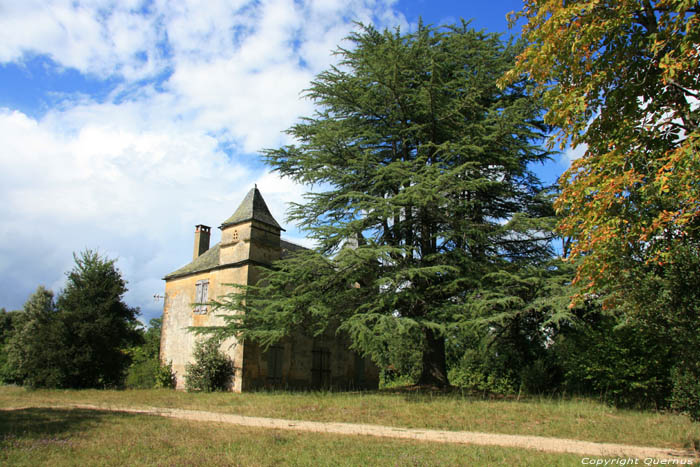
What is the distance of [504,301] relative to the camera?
11695 millimetres

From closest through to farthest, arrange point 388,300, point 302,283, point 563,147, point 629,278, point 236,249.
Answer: point 629,278 < point 563,147 < point 388,300 < point 302,283 < point 236,249

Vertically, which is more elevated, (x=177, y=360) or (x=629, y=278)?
(x=629, y=278)

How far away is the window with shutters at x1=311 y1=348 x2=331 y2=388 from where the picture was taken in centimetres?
2012

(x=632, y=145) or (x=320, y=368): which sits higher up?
(x=632, y=145)

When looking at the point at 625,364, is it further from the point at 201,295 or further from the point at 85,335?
the point at 85,335

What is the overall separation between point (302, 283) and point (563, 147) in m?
9.15

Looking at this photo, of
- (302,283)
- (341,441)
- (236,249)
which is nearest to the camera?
(341,441)

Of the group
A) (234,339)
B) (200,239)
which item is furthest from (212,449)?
(200,239)

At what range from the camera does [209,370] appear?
17.2 metres

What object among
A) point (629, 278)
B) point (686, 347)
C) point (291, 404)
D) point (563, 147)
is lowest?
point (291, 404)

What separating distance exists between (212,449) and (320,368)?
13.9 m

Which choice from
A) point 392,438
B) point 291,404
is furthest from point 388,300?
point 392,438

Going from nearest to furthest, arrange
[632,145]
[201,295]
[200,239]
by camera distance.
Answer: [632,145] < [201,295] < [200,239]

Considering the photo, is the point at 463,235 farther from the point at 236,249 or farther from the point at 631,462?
the point at 236,249
